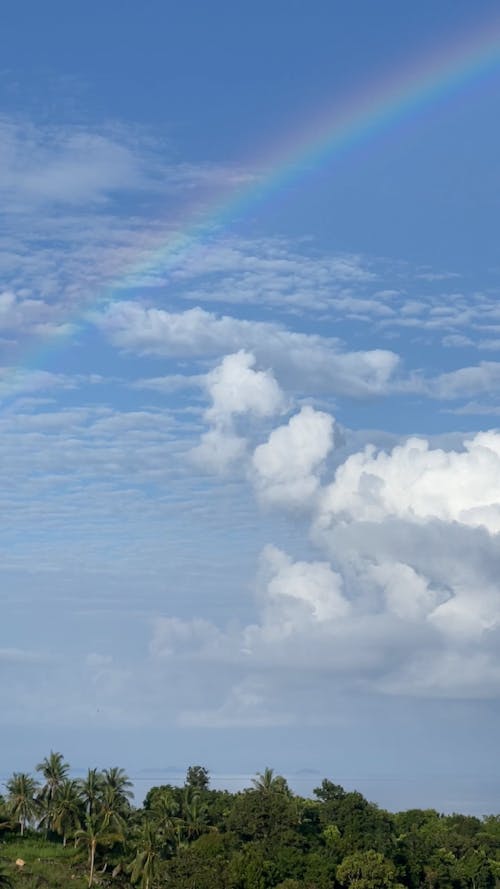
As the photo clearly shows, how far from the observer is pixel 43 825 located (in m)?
178

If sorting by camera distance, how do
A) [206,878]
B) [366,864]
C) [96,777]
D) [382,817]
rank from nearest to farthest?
[206,878]
[366,864]
[96,777]
[382,817]

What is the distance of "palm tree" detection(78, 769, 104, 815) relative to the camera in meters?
171

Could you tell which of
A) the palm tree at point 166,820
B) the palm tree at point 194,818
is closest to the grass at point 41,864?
the palm tree at point 166,820

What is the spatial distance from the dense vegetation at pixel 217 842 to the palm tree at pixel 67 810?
21cm

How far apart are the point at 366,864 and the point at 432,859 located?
2675cm

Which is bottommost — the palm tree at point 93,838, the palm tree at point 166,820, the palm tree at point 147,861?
the palm tree at point 147,861

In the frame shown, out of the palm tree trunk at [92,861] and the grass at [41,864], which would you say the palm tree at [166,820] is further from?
the grass at [41,864]

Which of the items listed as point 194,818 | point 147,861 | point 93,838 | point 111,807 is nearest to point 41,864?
point 93,838

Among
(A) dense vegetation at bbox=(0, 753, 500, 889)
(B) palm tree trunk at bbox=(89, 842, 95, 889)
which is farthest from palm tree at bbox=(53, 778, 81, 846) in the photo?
(B) palm tree trunk at bbox=(89, 842, 95, 889)

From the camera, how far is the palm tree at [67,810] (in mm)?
169625

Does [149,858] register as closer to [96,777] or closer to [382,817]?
[96,777]

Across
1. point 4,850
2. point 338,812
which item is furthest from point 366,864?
point 4,850

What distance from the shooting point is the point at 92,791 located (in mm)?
171625

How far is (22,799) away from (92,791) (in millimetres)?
12820
